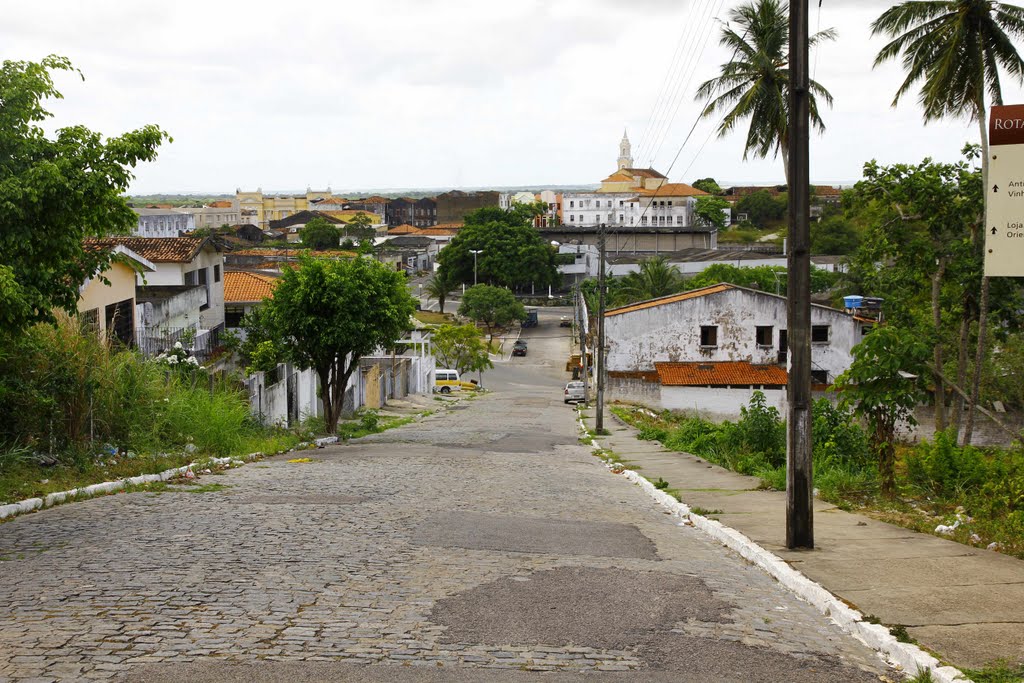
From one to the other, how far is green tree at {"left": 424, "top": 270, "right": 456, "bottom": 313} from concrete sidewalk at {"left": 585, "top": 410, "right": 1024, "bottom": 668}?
81493 mm

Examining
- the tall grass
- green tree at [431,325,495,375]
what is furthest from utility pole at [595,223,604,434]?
green tree at [431,325,495,375]

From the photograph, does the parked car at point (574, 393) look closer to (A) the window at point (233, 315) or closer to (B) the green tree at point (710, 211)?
(A) the window at point (233, 315)

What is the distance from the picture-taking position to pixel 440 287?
94.4m

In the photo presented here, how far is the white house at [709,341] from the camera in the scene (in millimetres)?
44375

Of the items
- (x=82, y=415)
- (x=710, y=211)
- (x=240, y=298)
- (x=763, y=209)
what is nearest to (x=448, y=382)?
(x=240, y=298)

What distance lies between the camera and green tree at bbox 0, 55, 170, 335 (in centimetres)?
1012

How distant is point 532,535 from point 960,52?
2133cm

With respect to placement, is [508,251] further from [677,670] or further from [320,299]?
[677,670]

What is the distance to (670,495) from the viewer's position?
14.3 meters

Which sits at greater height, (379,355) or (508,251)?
(508,251)

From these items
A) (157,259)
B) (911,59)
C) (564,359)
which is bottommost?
(564,359)

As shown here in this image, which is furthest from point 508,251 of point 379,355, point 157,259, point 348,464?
point 348,464

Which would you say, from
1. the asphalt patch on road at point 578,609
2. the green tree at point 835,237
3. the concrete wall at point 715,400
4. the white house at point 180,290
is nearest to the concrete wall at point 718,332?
the concrete wall at point 715,400

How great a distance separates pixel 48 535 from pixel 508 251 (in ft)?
297
